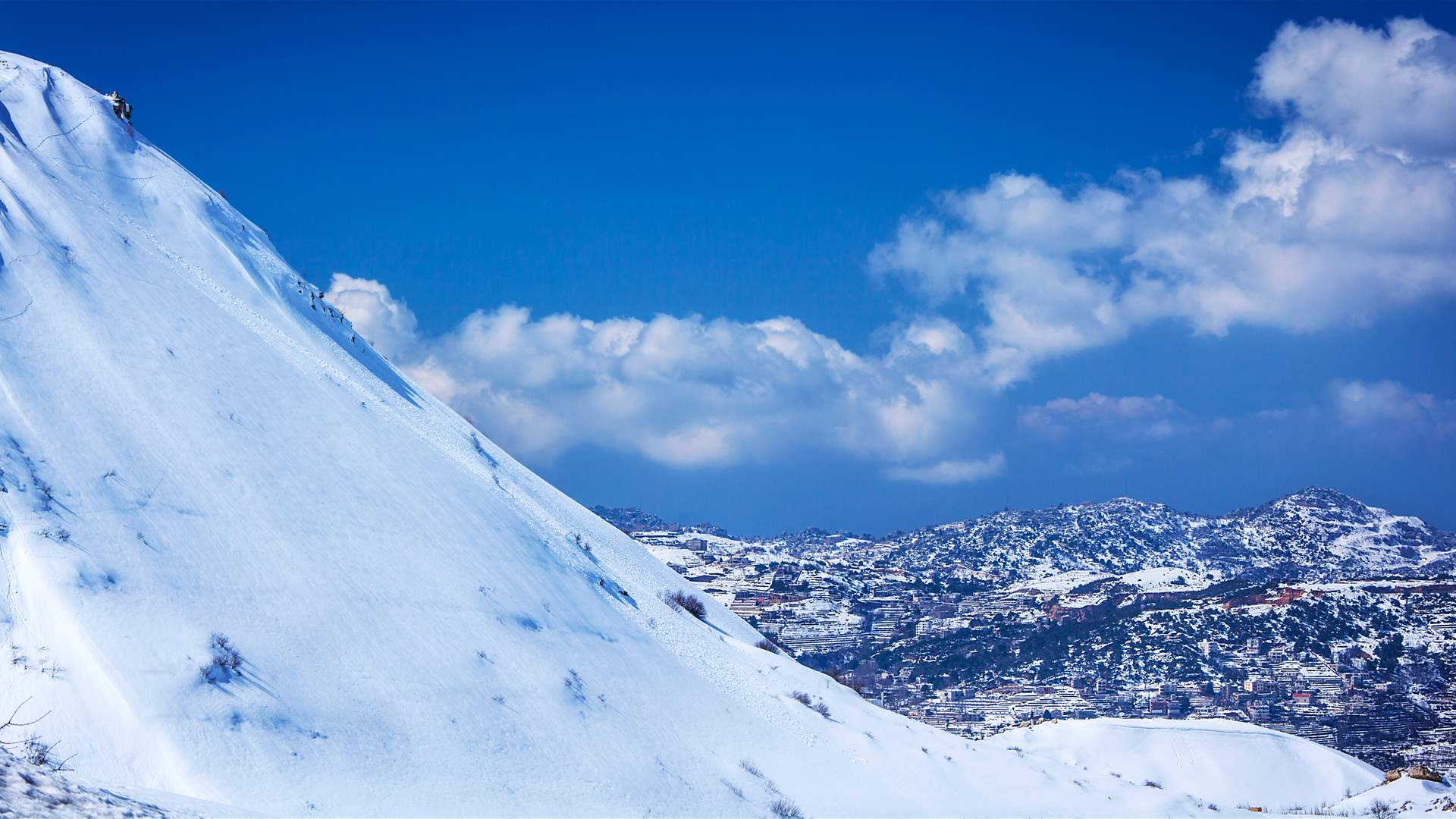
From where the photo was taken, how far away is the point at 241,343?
17438 mm

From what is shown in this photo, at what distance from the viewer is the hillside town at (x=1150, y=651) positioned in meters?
48.8

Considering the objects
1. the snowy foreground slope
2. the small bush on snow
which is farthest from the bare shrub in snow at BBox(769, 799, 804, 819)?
the small bush on snow

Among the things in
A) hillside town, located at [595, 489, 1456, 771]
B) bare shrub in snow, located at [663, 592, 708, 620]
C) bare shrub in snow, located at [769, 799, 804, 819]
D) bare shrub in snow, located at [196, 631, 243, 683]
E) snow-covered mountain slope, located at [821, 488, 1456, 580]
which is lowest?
bare shrub in snow, located at [769, 799, 804, 819]

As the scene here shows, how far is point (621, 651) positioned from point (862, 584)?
91140 mm

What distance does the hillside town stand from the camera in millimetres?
48844

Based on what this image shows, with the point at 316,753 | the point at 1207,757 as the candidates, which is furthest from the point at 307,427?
the point at 1207,757

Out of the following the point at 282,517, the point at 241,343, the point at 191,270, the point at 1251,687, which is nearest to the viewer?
the point at 282,517

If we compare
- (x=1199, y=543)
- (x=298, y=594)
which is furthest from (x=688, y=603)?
(x=1199, y=543)

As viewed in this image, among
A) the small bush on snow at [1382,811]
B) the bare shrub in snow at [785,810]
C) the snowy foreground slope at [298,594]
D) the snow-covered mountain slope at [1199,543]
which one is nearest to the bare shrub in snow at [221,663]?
the snowy foreground slope at [298,594]

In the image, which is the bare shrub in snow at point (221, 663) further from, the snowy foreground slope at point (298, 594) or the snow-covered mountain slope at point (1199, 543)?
the snow-covered mountain slope at point (1199, 543)

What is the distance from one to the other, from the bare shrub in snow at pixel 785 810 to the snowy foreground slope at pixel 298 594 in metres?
0.34

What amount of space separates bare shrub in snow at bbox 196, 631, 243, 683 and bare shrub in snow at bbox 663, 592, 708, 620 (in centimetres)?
1253

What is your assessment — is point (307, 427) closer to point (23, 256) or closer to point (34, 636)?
point (23, 256)

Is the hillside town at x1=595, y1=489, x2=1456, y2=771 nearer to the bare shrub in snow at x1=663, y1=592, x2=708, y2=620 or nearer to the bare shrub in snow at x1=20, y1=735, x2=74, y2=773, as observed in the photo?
the bare shrub in snow at x1=663, y1=592, x2=708, y2=620
